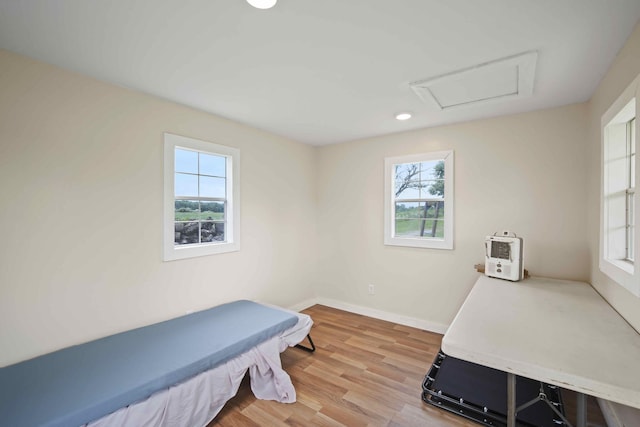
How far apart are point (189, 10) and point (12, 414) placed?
2.12m

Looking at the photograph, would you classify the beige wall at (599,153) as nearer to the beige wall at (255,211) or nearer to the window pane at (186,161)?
the beige wall at (255,211)

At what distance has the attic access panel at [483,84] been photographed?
1856 mm

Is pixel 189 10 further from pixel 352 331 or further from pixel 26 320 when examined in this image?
pixel 352 331

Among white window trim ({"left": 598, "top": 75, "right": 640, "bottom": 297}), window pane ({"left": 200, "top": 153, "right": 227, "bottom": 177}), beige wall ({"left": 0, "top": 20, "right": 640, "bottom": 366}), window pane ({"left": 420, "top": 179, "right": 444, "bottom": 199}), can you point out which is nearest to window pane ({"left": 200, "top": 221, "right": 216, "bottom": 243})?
beige wall ({"left": 0, "top": 20, "right": 640, "bottom": 366})

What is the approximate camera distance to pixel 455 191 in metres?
3.13

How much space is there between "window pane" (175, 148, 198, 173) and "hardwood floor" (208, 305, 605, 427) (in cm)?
204

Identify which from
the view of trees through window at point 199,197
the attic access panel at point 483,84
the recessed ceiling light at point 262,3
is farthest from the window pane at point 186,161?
the attic access panel at point 483,84

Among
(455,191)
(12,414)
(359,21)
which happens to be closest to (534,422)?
(455,191)

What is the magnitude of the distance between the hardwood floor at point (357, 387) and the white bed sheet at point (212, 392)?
0.10 meters

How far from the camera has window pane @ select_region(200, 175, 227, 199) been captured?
2.86m

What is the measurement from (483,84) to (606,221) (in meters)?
1.29

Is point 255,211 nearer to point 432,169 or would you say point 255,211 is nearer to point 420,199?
point 420,199

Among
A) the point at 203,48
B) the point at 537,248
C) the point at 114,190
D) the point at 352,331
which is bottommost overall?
the point at 352,331

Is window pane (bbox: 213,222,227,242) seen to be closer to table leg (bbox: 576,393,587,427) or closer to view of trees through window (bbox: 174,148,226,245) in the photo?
view of trees through window (bbox: 174,148,226,245)
